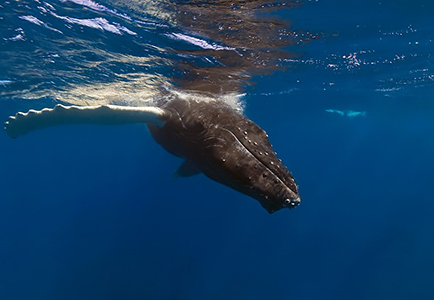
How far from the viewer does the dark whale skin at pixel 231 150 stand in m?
4.42

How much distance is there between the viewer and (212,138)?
5738 millimetres

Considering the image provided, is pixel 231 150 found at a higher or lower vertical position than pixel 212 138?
higher

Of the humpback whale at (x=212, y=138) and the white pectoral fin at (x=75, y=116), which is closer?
the humpback whale at (x=212, y=138)

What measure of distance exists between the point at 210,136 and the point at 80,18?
537 cm

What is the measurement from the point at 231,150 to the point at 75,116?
130 inches

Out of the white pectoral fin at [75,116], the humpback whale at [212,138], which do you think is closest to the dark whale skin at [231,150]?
the humpback whale at [212,138]

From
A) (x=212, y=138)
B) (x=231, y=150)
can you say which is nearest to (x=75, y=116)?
(x=212, y=138)

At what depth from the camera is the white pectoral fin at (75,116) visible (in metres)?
5.96

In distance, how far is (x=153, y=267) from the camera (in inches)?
1072

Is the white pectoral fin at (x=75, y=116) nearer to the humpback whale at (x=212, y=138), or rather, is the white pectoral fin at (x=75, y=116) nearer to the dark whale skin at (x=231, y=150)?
the humpback whale at (x=212, y=138)

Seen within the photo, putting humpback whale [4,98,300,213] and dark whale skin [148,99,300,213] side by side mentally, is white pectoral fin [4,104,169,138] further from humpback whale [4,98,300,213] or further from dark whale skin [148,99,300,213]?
dark whale skin [148,99,300,213]

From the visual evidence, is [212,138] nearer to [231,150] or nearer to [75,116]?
[231,150]

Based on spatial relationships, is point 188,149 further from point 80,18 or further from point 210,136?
point 80,18

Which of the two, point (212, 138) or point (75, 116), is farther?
point (75, 116)
